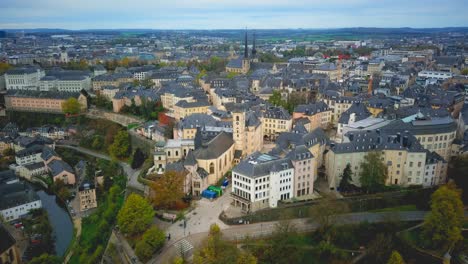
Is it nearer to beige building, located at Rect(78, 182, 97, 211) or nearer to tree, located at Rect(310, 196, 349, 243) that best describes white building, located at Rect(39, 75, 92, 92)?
beige building, located at Rect(78, 182, 97, 211)

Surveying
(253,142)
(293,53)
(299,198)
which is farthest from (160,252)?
(293,53)

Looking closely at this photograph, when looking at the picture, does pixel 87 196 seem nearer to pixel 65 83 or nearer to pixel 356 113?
pixel 356 113

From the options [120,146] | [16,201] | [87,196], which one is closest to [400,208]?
[87,196]

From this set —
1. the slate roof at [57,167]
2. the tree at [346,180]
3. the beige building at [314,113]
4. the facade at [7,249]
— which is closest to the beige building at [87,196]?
the slate roof at [57,167]

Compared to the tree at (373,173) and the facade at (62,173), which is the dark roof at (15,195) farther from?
the tree at (373,173)

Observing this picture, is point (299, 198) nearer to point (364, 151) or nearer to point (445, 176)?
point (364, 151)

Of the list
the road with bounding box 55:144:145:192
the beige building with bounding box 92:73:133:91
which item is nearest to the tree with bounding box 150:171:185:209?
the road with bounding box 55:144:145:192

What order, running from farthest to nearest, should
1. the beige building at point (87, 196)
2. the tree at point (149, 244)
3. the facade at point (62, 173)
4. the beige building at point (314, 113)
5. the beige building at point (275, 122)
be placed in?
the beige building at point (314, 113)
the beige building at point (275, 122)
the facade at point (62, 173)
the beige building at point (87, 196)
the tree at point (149, 244)
